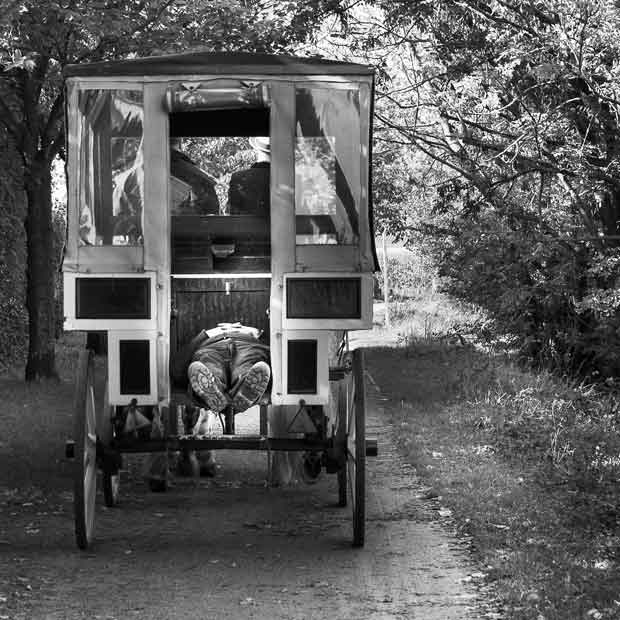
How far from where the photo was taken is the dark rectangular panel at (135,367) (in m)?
7.26

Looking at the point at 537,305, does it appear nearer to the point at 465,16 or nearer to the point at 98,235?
the point at 465,16

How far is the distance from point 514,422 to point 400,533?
4.32 metres

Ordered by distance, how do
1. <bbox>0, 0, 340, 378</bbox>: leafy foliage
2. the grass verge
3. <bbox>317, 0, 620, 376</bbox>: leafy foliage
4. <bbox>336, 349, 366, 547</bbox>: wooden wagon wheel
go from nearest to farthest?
the grass verge, <bbox>336, 349, 366, 547</bbox>: wooden wagon wheel, <bbox>317, 0, 620, 376</bbox>: leafy foliage, <bbox>0, 0, 340, 378</bbox>: leafy foliage

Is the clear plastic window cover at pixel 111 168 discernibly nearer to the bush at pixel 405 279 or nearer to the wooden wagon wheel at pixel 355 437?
the wooden wagon wheel at pixel 355 437

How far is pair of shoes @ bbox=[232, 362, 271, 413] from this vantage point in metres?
7.20

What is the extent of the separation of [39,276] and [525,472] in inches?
329

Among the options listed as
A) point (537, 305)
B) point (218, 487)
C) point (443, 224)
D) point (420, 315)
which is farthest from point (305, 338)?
point (420, 315)

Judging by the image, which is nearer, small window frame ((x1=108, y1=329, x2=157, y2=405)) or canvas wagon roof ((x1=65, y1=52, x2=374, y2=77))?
small window frame ((x1=108, y1=329, x2=157, y2=405))

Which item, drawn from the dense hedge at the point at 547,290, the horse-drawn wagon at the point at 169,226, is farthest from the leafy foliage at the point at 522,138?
the horse-drawn wagon at the point at 169,226

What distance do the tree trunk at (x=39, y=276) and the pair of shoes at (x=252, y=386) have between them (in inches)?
360

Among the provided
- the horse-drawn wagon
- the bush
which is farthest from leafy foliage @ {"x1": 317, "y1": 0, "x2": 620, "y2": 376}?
the bush

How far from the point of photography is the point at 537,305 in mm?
16734

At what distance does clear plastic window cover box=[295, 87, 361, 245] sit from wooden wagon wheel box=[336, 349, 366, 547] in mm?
780

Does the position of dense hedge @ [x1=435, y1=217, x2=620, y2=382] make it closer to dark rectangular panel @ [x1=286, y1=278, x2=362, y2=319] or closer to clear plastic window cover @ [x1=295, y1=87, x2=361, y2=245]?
clear plastic window cover @ [x1=295, y1=87, x2=361, y2=245]
